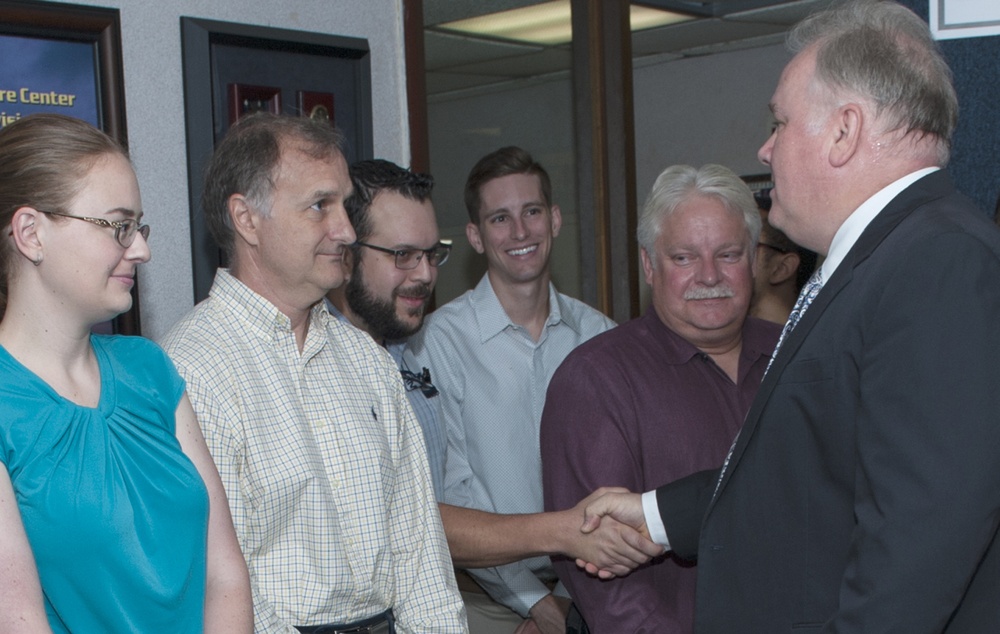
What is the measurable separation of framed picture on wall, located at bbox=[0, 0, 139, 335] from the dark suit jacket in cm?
170

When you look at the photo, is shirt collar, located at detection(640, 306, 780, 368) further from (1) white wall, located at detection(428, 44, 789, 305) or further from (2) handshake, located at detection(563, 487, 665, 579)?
(1) white wall, located at detection(428, 44, 789, 305)

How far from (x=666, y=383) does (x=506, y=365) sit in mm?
907

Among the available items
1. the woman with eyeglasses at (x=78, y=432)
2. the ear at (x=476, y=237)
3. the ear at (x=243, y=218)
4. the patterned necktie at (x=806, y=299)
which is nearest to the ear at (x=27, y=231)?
the woman with eyeglasses at (x=78, y=432)

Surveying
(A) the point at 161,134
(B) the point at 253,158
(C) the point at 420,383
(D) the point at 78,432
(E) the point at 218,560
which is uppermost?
(A) the point at 161,134

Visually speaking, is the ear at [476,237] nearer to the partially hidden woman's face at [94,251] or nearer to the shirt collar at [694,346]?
the shirt collar at [694,346]

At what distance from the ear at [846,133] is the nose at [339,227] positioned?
100 cm

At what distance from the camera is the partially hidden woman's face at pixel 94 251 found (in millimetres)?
1568

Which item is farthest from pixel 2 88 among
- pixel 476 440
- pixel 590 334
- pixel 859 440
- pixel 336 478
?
pixel 859 440

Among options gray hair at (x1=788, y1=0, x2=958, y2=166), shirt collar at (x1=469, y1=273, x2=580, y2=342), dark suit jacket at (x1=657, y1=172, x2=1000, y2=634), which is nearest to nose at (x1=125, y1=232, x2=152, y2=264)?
dark suit jacket at (x1=657, y1=172, x2=1000, y2=634)

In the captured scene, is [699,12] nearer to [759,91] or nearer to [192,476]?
[759,91]

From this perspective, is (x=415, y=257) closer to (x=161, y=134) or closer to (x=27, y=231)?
(x=161, y=134)

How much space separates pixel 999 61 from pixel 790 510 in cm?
112

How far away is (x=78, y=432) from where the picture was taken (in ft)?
5.20

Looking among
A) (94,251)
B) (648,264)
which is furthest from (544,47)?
(94,251)
